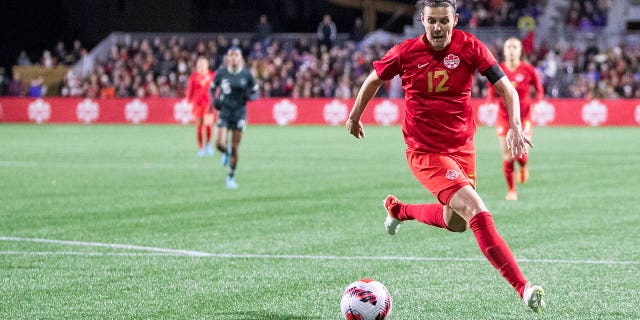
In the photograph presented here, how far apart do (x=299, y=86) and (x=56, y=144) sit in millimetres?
15340

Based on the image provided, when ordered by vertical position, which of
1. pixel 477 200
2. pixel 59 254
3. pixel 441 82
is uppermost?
pixel 441 82

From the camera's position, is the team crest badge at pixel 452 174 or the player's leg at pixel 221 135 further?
the player's leg at pixel 221 135

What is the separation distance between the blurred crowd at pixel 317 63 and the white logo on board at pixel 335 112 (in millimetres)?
1026

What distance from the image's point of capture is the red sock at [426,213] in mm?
7945

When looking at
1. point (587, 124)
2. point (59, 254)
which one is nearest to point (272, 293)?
point (59, 254)

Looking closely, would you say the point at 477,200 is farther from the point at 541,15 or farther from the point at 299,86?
the point at 541,15

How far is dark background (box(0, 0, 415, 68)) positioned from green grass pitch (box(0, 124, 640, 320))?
97.3 ft

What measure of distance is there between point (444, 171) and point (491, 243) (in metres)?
0.75

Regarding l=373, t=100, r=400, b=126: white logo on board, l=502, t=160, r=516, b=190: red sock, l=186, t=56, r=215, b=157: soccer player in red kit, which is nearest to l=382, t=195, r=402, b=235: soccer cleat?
l=502, t=160, r=516, b=190: red sock

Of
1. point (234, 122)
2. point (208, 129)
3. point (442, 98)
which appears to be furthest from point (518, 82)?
point (208, 129)

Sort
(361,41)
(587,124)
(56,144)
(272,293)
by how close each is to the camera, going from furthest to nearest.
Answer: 1. (361,41)
2. (587,124)
3. (56,144)
4. (272,293)

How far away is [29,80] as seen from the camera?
151 ft

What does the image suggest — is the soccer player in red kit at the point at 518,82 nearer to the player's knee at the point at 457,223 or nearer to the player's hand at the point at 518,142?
the player's knee at the point at 457,223

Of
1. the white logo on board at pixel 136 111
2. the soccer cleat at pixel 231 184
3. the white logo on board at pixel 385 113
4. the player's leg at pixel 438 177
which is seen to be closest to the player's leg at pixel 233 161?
the soccer cleat at pixel 231 184
